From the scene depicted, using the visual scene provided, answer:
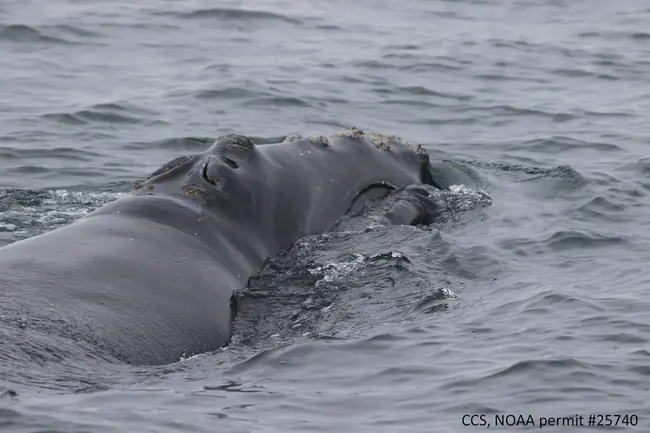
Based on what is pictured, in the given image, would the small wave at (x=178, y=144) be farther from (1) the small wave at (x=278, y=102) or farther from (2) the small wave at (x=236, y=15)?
(2) the small wave at (x=236, y=15)

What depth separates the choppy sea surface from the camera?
8.31 meters

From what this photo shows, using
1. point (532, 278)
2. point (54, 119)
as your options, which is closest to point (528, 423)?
point (532, 278)

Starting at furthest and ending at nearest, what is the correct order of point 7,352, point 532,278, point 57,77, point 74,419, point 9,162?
point 57,77, point 9,162, point 532,278, point 7,352, point 74,419

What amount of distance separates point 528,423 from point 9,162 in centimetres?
985

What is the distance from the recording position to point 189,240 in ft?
33.6

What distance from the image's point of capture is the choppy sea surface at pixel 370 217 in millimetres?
8312

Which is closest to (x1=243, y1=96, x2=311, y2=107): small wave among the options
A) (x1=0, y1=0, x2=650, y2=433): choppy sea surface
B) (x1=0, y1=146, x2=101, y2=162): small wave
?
(x1=0, y1=0, x2=650, y2=433): choppy sea surface

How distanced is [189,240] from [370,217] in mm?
2495

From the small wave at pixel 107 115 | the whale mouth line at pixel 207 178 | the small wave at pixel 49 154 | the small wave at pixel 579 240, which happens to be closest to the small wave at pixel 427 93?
the small wave at pixel 107 115

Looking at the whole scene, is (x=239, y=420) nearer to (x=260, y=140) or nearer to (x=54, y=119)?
(x=260, y=140)

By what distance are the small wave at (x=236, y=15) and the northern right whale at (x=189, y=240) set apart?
1308 cm

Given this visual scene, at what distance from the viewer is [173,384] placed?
27.2 ft

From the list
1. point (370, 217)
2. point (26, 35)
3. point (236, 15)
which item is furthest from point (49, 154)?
point (236, 15)

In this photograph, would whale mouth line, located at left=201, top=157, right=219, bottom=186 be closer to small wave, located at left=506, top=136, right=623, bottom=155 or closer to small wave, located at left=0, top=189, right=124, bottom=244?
small wave, located at left=0, top=189, right=124, bottom=244
